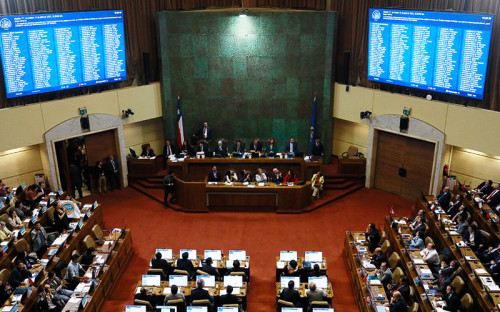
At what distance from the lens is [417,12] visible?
14828mm

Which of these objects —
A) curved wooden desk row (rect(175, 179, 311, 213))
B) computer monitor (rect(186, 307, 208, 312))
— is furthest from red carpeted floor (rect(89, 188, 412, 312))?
computer monitor (rect(186, 307, 208, 312))

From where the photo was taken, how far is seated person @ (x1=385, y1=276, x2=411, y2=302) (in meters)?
10.2

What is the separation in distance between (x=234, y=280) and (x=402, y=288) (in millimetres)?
3615

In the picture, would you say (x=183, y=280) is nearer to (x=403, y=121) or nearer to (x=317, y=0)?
(x=403, y=121)

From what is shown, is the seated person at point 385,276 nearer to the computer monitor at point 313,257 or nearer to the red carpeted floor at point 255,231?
the red carpeted floor at point 255,231

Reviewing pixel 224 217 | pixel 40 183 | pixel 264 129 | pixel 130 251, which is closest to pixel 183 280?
pixel 130 251

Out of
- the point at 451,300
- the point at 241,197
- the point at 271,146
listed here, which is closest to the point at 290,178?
the point at 241,197

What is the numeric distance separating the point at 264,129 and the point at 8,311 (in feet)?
37.6

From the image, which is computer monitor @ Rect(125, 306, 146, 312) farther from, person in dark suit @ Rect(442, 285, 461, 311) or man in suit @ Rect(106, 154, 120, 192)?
man in suit @ Rect(106, 154, 120, 192)

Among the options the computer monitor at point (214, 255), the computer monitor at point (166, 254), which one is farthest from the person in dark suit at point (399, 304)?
the computer monitor at point (166, 254)

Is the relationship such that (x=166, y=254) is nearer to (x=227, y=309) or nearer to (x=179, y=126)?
(x=227, y=309)

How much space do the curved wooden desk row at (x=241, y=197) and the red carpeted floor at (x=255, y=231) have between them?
0.29m

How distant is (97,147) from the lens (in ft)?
57.5

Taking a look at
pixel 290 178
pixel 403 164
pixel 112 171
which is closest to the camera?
pixel 290 178
